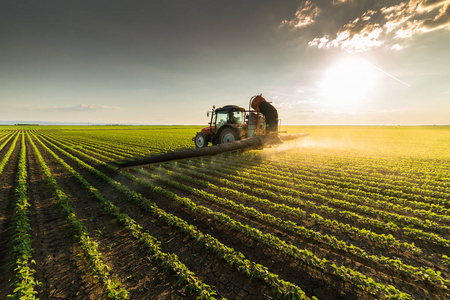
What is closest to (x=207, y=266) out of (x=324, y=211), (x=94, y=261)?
(x=94, y=261)

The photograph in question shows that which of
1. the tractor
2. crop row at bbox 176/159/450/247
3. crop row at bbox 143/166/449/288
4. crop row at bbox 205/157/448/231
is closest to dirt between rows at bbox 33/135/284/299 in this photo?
crop row at bbox 143/166/449/288

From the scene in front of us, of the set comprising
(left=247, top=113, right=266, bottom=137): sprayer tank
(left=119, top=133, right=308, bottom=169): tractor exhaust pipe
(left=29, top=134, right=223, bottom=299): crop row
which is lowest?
(left=29, top=134, right=223, bottom=299): crop row

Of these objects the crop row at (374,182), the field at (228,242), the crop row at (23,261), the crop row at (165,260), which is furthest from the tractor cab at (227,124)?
the crop row at (23,261)

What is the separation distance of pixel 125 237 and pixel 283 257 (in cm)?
342

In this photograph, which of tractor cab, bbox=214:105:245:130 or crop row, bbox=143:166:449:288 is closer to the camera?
crop row, bbox=143:166:449:288

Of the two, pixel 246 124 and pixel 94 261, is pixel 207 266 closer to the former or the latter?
pixel 94 261

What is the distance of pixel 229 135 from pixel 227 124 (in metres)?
0.75

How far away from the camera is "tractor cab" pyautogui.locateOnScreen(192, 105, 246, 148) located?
1220cm

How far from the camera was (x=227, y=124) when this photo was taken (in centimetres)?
1230

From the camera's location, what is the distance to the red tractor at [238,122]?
1223cm

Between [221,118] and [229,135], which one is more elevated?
[221,118]

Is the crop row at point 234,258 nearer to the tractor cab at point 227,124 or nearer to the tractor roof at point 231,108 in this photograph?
the tractor cab at point 227,124

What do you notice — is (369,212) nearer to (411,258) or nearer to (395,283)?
(411,258)

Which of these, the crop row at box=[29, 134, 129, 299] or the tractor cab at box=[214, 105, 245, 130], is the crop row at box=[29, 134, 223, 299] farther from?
the tractor cab at box=[214, 105, 245, 130]
